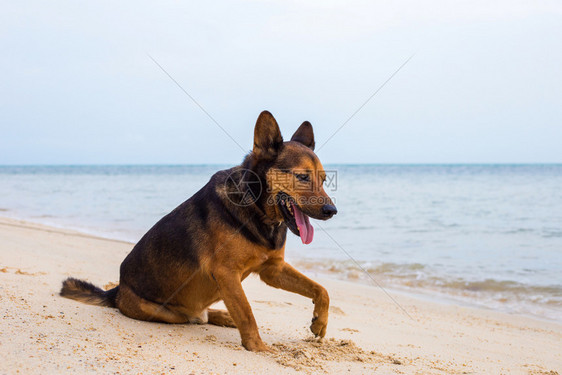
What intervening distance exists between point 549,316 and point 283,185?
5.10m

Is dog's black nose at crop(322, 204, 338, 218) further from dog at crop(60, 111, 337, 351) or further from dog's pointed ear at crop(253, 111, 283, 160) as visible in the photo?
dog's pointed ear at crop(253, 111, 283, 160)

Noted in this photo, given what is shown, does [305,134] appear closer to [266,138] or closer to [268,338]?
[266,138]

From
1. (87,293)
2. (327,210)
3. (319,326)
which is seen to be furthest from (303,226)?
(87,293)

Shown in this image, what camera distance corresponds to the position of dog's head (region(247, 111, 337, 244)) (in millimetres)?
3715

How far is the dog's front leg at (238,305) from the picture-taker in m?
3.80

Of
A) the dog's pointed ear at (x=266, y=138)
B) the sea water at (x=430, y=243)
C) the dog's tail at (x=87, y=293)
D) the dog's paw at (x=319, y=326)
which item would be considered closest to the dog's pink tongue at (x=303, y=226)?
the dog's pointed ear at (x=266, y=138)

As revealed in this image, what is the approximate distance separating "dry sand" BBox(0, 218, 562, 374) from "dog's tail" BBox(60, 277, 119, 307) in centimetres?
12

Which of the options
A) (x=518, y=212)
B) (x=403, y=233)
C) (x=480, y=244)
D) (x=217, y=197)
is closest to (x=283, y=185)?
(x=217, y=197)

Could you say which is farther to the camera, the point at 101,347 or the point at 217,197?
the point at 217,197

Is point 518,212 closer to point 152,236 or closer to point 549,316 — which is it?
point 549,316

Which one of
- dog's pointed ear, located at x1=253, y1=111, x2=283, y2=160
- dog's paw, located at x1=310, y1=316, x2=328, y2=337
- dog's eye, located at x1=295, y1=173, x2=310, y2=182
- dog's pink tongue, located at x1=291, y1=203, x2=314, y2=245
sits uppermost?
dog's pointed ear, located at x1=253, y1=111, x2=283, y2=160

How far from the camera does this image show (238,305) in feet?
12.5

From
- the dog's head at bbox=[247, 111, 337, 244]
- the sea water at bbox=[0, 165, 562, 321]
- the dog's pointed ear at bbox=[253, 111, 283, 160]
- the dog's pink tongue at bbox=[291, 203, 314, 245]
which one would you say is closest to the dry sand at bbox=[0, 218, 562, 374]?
the dog's pink tongue at bbox=[291, 203, 314, 245]

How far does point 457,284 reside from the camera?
839cm
